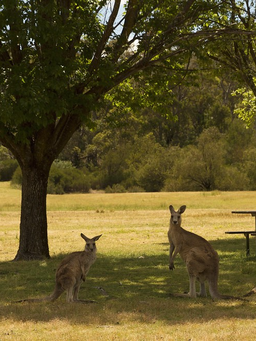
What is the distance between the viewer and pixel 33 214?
1525 centimetres

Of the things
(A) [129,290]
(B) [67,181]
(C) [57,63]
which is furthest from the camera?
(B) [67,181]

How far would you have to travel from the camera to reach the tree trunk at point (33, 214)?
50.1 feet

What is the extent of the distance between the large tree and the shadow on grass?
2.24 meters

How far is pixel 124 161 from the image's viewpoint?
209ft

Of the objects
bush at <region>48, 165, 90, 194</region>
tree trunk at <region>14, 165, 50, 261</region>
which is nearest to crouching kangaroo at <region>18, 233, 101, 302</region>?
tree trunk at <region>14, 165, 50, 261</region>

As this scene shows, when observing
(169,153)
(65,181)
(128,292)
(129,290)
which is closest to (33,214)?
(129,290)

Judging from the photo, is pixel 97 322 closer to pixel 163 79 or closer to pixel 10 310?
pixel 10 310

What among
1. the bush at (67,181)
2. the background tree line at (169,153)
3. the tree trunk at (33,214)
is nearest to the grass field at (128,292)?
the tree trunk at (33,214)

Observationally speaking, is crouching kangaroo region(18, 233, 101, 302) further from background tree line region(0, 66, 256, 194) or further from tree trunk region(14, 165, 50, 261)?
background tree line region(0, 66, 256, 194)

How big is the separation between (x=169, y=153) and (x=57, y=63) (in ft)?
155

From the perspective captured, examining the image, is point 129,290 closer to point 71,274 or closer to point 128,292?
point 128,292

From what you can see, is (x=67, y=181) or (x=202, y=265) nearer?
(x=202, y=265)

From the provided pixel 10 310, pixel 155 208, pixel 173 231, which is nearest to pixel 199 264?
pixel 173 231

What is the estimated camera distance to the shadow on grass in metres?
8.42
